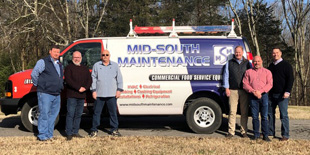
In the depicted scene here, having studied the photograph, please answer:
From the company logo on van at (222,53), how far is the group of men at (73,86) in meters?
2.22

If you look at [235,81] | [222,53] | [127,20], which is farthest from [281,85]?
[127,20]

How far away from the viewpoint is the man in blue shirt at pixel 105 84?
6078 millimetres

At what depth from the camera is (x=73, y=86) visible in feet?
19.3

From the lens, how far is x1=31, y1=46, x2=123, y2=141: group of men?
583 centimetres

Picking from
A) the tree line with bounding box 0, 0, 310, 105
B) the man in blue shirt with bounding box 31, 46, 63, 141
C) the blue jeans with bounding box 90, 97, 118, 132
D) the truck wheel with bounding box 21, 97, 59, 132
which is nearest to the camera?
the man in blue shirt with bounding box 31, 46, 63, 141

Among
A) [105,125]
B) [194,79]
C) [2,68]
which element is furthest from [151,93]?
[2,68]

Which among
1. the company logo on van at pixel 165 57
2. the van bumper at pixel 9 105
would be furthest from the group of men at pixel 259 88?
the van bumper at pixel 9 105

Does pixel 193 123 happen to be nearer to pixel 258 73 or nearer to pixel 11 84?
pixel 258 73

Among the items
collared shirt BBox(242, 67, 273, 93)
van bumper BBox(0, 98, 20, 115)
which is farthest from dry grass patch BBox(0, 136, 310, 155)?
collared shirt BBox(242, 67, 273, 93)

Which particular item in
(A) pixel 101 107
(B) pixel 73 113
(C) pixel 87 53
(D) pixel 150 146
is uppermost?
(C) pixel 87 53

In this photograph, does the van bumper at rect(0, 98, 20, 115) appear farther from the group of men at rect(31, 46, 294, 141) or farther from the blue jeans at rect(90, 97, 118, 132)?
the blue jeans at rect(90, 97, 118, 132)

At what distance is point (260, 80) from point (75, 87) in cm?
378

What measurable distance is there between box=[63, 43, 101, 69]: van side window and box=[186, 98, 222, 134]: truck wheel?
2463mm

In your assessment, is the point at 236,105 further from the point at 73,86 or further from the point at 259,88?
the point at 73,86
